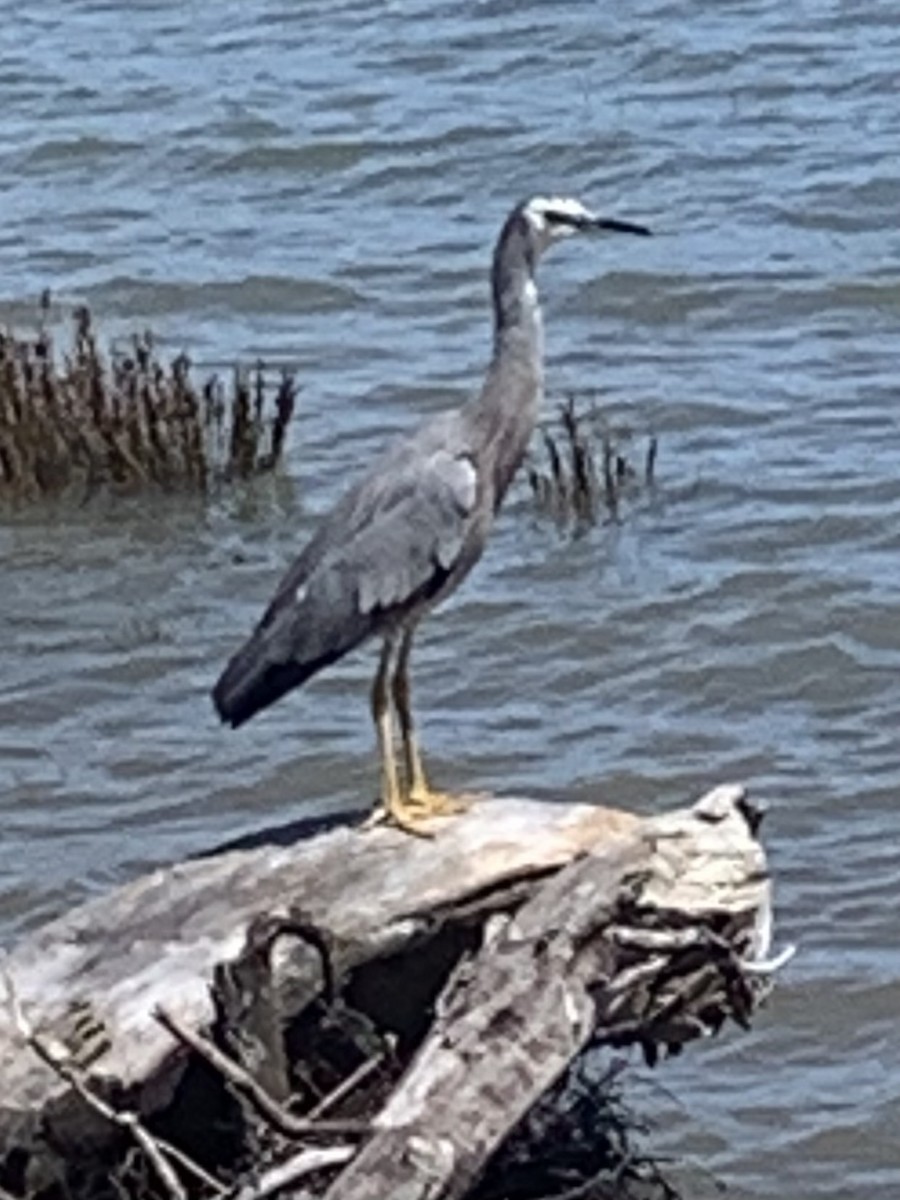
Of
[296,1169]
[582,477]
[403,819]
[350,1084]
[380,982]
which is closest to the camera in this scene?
[296,1169]

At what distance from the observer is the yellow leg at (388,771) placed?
672cm

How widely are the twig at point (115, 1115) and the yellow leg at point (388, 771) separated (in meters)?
0.89

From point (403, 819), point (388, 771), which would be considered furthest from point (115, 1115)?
point (388, 771)

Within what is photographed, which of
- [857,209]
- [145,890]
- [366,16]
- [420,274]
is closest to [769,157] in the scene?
[857,209]

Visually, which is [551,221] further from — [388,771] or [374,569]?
[388,771]

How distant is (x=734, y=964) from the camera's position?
6.05 meters

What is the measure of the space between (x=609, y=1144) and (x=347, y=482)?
4534mm

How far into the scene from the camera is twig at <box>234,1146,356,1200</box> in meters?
5.37

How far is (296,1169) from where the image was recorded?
5.39m

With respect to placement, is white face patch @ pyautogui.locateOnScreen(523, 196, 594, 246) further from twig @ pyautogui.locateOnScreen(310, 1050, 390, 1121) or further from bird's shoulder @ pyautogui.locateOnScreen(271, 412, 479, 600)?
twig @ pyautogui.locateOnScreen(310, 1050, 390, 1121)

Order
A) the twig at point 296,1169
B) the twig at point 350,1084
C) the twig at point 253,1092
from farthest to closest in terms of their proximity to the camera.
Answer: the twig at point 350,1084 < the twig at point 253,1092 < the twig at point 296,1169

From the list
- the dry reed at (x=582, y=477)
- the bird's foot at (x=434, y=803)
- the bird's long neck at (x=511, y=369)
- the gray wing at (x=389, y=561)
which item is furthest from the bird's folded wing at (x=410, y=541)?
the dry reed at (x=582, y=477)

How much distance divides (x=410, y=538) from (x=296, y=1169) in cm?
188

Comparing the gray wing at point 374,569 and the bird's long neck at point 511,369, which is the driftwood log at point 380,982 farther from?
the bird's long neck at point 511,369
